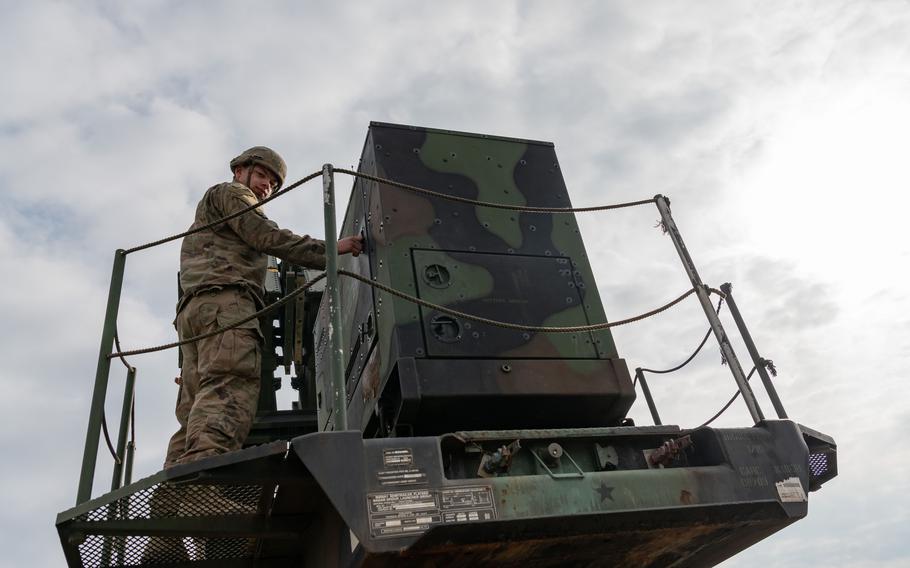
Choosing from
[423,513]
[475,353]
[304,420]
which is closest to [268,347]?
[304,420]

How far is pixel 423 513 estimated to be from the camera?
2451 mm

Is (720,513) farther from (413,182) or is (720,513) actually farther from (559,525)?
(413,182)

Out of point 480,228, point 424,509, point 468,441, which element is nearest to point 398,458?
point 424,509

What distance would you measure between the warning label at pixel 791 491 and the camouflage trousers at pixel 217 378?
227 cm

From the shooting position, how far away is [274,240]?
3.77 meters

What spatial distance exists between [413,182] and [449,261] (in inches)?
22.3

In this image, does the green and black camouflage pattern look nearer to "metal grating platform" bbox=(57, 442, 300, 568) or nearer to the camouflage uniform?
the camouflage uniform

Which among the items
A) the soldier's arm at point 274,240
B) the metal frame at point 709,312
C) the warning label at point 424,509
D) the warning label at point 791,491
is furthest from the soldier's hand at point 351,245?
the warning label at point 791,491

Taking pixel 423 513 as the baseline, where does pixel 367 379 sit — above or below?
above

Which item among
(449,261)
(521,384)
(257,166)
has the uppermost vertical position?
(257,166)

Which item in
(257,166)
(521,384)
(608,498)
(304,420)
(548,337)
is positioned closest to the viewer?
(608,498)

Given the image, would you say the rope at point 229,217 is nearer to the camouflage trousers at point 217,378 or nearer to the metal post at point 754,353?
the camouflage trousers at point 217,378

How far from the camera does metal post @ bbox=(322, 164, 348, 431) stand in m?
2.54

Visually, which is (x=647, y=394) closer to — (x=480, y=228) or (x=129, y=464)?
(x=480, y=228)
